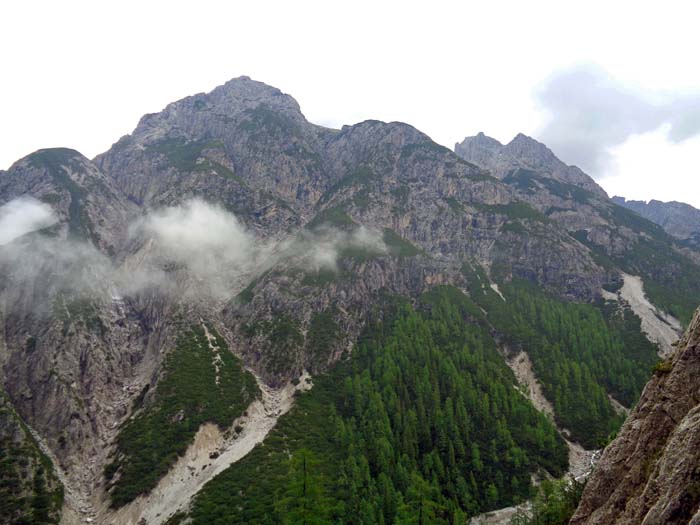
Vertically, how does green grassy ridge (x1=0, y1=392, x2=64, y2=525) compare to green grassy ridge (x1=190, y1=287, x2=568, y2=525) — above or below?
below

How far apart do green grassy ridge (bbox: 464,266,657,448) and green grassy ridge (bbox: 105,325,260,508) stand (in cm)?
10975

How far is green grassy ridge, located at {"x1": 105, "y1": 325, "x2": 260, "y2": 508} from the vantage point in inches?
4023

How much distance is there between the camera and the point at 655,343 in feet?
574

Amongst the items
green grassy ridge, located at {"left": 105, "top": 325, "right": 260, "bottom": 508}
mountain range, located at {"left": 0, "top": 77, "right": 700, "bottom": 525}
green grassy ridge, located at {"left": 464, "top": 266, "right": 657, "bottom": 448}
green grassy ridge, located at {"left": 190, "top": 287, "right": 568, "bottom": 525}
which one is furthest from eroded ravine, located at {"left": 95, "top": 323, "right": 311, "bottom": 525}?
green grassy ridge, located at {"left": 464, "top": 266, "right": 657, "bottom": 448}

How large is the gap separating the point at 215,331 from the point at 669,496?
554ft

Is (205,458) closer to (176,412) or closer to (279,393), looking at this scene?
(176,412)

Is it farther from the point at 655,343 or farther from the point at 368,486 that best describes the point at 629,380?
the point at 368,486

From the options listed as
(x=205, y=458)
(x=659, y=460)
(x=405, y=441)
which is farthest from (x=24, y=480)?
(x=659, y=460)

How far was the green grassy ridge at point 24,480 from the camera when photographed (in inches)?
3374

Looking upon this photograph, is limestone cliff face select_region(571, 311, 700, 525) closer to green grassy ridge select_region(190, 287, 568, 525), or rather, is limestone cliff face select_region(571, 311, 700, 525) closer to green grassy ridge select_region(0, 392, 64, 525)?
green grassy ridge select_region(190, 287, 568, 525)

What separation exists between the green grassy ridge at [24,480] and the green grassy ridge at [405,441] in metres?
34.2

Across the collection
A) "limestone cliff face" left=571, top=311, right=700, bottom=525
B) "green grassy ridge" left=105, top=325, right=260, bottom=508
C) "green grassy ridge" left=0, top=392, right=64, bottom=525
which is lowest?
"green grassy ridge" left=0, top=392, right=64, bottom=525

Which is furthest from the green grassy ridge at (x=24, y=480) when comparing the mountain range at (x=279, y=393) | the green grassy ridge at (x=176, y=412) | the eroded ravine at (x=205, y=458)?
the green grassy ridge at (x=176, y=412)

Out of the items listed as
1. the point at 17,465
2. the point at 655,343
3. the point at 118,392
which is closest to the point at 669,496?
the point at 17,465
